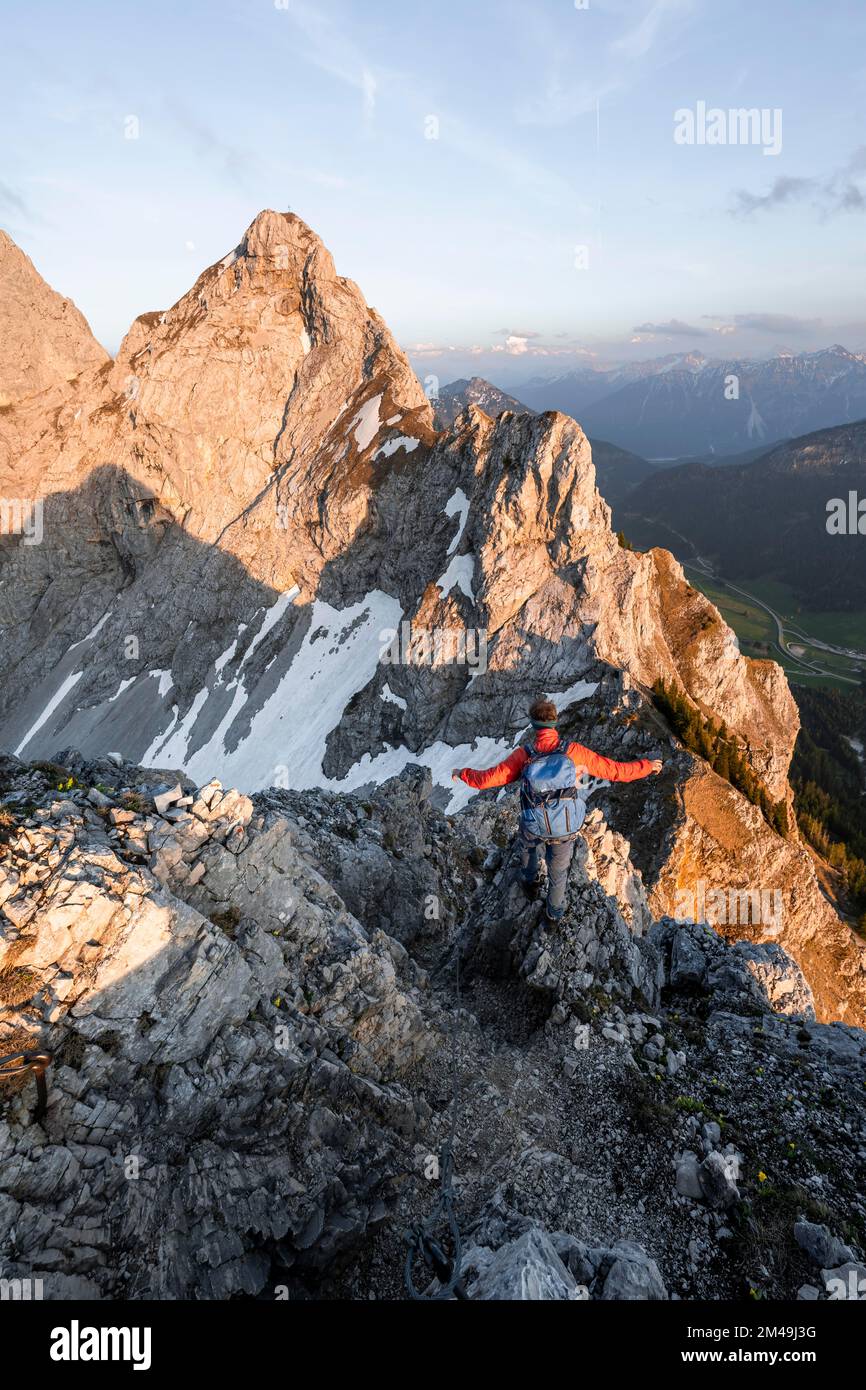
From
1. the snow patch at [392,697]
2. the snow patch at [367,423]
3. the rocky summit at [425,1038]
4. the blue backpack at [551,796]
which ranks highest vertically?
the snow patch at [367,423]

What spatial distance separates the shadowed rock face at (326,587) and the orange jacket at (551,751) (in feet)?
Answer: 40.0

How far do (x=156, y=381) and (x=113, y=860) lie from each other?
99.1 meters

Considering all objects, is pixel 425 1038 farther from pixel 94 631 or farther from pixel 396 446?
pixel 94 631

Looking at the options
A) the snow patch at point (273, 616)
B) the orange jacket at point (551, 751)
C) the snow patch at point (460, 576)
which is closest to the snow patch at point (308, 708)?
the snow patch at point (273, 616)

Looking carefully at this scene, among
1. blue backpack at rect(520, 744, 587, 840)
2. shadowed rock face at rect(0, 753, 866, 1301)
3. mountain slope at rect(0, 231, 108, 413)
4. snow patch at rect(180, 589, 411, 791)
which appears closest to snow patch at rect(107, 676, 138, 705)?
snow patch at rect(180, 589, 411, 791)

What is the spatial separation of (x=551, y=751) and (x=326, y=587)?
68.7 m

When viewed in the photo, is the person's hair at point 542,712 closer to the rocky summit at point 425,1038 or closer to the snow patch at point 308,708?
the rocky summit at point 425,1038

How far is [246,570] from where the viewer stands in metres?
85.1

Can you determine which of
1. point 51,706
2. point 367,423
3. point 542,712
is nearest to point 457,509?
point 367,423

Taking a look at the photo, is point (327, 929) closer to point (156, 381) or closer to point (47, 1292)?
point (47, 1292)

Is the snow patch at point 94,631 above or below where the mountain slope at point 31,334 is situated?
below

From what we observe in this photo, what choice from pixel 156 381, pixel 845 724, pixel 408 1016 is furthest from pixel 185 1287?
pixel 845 724

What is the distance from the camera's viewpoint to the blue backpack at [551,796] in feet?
40.0

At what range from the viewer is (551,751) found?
A: 490 inches
